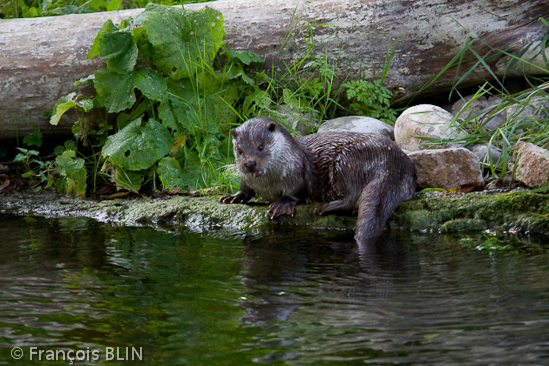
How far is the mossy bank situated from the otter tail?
4.3 inches

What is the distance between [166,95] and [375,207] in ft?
6.83

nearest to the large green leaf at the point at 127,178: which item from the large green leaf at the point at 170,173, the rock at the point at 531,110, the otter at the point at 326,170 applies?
the large green leaf at the point at 170,173

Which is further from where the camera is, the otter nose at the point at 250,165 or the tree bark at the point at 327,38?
the tree bark at the point at 327,38

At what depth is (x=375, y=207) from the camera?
3178 mm

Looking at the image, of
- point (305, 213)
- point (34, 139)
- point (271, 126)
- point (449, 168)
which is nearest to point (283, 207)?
point (305, 213)

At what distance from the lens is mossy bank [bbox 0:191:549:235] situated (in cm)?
310

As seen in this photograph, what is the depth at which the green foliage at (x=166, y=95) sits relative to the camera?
448 centimetres

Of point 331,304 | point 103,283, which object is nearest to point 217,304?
point 331,304

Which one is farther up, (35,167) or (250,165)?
(250,165)

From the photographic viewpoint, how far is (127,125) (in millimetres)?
4586

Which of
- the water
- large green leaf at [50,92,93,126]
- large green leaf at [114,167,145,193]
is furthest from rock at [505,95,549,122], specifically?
large green leaf at [50,92,93,126]

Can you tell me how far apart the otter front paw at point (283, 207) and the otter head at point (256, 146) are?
215 millimetres

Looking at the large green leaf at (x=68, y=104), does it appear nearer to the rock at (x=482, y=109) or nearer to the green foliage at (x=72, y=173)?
the green foliage at (x=72, y=173)

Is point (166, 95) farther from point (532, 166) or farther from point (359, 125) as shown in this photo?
point (532, 166)
